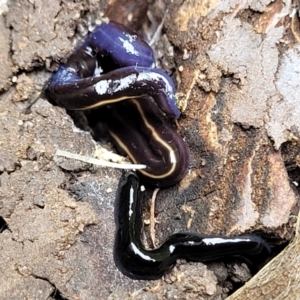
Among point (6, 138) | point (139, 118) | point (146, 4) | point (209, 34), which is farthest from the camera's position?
point (146, 4)

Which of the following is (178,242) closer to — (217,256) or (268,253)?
(217,256)

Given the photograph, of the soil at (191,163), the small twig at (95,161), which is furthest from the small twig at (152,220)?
the small twig at (95,161)

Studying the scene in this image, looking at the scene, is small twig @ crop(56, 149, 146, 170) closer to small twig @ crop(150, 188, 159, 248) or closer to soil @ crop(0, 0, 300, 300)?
soil @ crop(0, 0, 300, 300)

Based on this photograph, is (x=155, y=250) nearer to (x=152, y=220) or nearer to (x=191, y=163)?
(x=152, y=220)

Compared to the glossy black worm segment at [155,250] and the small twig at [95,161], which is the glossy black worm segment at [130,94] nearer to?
the small twig at [95,161]

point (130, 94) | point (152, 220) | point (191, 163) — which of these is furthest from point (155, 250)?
point (130, 94)

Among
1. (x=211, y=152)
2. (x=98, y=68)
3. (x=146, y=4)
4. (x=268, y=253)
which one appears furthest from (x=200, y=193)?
(x=146, y=4)
